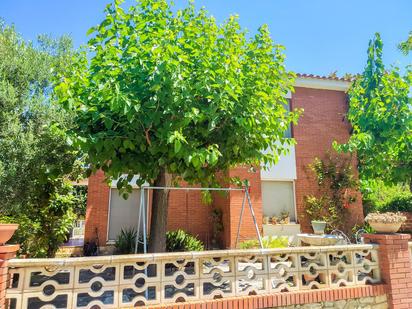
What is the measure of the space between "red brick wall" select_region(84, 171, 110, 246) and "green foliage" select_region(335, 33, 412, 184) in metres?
9.00

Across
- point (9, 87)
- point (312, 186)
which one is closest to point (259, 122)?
point (9, 87)

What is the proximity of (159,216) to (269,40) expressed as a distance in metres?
4.77

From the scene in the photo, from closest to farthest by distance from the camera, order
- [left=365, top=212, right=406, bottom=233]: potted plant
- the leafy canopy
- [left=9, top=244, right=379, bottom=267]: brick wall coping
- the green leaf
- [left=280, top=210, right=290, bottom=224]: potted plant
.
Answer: [left=9, top=244, right=379, bottom=267]: brick wall coping
the green leaf
the leafy canopy
[left=365, top=212, right=406, bottom=233]: potted plant
[left=280, top=210, right=290, bottom=224]: potted plant

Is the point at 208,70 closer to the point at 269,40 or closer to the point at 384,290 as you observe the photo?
the point at 269,40

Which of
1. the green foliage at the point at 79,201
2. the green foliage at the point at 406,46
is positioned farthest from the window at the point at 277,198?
the green foliage at the point at 406,46

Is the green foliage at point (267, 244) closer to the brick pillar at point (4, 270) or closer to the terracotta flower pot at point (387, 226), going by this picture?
the terracotta flower pot at point (387, 226)

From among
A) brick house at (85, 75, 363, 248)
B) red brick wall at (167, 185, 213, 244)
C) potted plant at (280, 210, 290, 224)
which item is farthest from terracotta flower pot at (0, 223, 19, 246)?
potted plant at (280, 210, 290, 224)

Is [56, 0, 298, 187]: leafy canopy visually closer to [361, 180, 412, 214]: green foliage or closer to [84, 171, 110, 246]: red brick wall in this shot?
[84, 171, 110, 246]: red brick wall

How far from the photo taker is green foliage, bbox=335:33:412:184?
8750mm

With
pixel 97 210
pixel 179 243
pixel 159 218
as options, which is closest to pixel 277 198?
pixel 179 243

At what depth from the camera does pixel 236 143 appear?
20.2 feet

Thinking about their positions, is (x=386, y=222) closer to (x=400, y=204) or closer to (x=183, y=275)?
(x=183, y=275)

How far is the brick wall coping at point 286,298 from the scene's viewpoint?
4.77m

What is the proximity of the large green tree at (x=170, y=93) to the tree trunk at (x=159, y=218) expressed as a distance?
0.09ft
